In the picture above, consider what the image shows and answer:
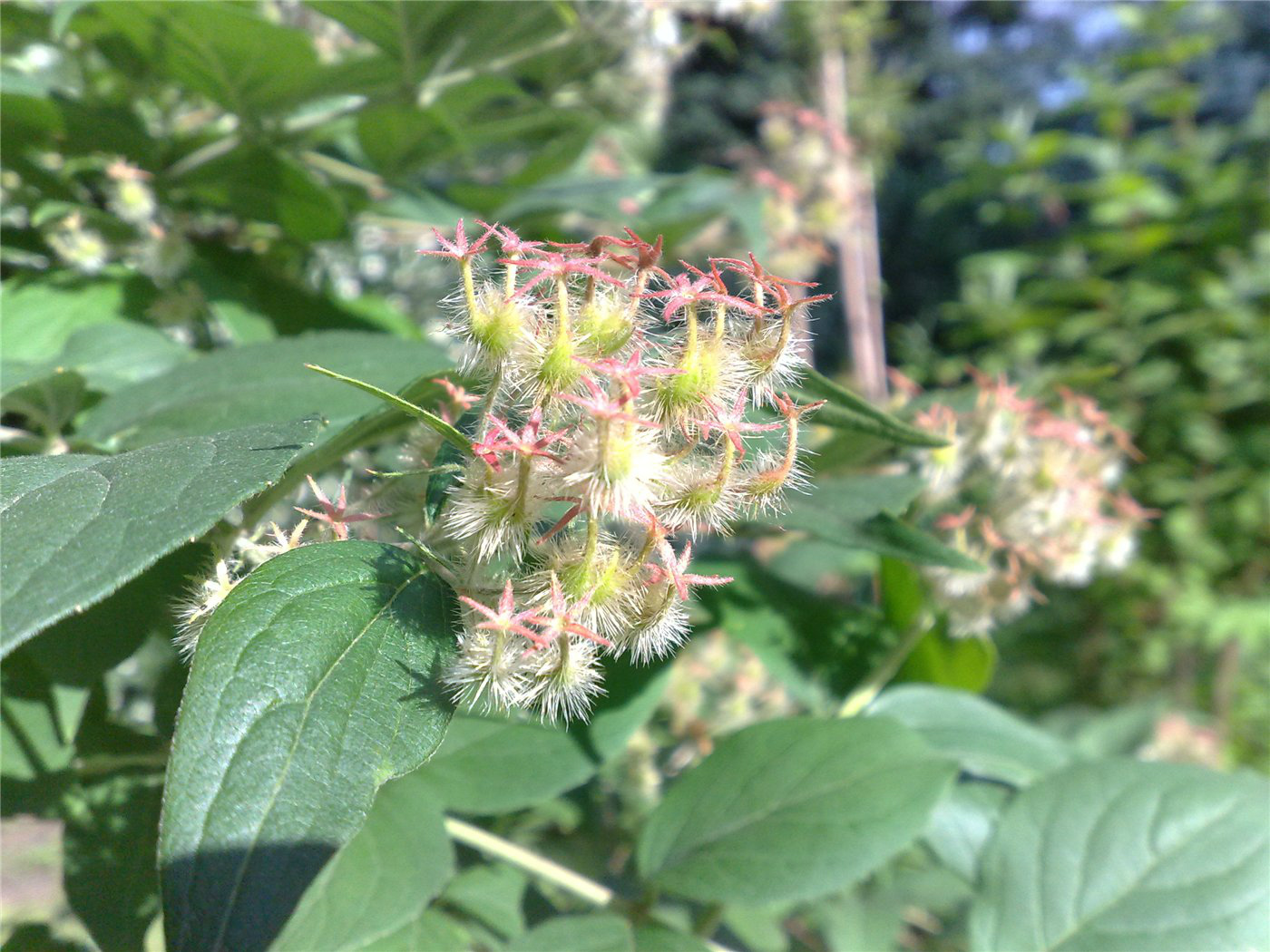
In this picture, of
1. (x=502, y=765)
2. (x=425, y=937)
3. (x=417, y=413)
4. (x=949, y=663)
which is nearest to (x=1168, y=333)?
(x=949, y=663)

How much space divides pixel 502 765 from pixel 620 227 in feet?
1.36

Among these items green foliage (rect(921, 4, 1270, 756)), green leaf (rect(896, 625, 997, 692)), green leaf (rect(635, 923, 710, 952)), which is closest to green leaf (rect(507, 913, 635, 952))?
green leaf (rect(635, 923, 710, 952))

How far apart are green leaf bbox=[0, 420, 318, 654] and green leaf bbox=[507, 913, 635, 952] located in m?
0.40

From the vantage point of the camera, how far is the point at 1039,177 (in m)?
3.52

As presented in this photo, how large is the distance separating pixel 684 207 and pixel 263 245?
0.49 m

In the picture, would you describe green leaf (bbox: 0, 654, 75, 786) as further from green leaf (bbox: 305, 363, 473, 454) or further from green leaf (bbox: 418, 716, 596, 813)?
green leaf (bbox: 305, 363, 473, 454)

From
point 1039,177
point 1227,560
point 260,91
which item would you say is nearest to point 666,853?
point 260,91

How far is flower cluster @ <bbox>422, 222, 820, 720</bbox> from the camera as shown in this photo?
1.28 ft

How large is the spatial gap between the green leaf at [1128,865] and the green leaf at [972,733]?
6 cm

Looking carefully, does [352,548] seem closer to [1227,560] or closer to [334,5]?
[334,5]

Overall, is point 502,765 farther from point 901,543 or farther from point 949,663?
point 949,663

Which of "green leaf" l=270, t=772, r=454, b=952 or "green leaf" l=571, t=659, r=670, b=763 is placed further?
"green leaf" l=571, t=659, r=670, b=763

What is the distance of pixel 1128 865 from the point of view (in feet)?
2.47

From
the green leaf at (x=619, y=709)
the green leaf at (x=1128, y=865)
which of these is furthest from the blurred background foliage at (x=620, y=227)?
the green leaf at (x=1128, y=865)
